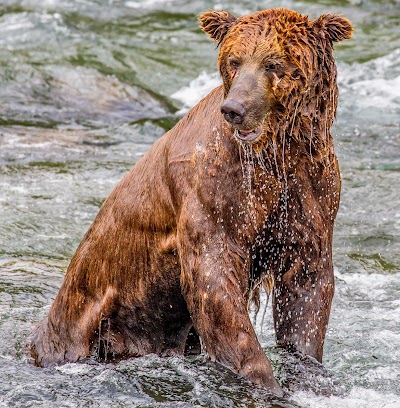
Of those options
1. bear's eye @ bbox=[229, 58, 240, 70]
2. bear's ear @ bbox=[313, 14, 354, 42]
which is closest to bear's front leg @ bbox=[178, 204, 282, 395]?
bear's eye @ bbox=[229, 58, 240, 70]

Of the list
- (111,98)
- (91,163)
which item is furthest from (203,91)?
(91,163)

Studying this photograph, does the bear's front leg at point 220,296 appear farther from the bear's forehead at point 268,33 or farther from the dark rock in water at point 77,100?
the dark rock in water at point 77,100

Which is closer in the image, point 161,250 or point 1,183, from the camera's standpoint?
point 161,250

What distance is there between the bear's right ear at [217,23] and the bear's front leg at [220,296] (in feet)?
3.04

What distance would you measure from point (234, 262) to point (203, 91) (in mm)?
9535

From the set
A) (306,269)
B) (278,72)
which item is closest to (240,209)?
(306,269)

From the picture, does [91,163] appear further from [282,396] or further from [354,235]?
[282,396]

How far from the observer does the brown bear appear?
5.20 meters

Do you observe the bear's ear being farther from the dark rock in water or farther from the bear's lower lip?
the dark rock in water

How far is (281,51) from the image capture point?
5152 millimetres

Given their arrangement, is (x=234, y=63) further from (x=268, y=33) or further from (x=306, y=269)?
(x=306, y=269)

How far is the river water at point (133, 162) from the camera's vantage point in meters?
6.05

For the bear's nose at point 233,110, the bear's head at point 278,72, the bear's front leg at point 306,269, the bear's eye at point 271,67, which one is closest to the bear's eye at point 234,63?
the bear's head at point 278,72

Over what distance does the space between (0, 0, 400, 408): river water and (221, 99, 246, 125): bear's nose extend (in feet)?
4.76
